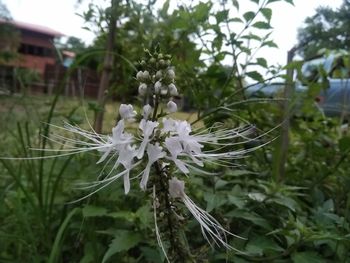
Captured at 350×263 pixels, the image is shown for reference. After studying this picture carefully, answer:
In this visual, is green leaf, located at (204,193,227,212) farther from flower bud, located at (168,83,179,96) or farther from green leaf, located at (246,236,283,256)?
flower bud, located at (168,83,179,96)

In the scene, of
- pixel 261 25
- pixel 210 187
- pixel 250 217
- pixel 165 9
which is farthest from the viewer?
pixel 165 9

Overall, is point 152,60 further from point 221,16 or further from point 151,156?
point 221,16

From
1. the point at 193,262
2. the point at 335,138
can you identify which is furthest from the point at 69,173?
the point at 335,138

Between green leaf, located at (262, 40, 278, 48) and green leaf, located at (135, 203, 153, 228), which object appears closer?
green leaf, located at (135, 203, 153, 228)

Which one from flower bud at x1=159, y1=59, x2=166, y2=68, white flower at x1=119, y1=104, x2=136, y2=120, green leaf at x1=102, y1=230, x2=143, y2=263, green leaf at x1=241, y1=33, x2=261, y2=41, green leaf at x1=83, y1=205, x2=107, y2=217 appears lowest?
green leaf at x1=102, y1=230, x2=143, y2=263

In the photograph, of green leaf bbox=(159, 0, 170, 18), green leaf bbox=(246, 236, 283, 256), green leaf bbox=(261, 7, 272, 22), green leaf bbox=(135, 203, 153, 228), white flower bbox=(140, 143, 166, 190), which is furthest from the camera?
green leaf bbox=(159, 0, 170, 18)

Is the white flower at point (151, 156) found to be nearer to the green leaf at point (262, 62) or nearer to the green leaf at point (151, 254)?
the green leaf at point (151, 254)

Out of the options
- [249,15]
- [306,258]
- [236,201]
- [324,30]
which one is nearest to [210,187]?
[236,201]

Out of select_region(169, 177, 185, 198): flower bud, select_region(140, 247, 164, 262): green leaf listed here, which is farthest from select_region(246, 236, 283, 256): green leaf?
select_region(169, 177, 185, 198): flower bud
